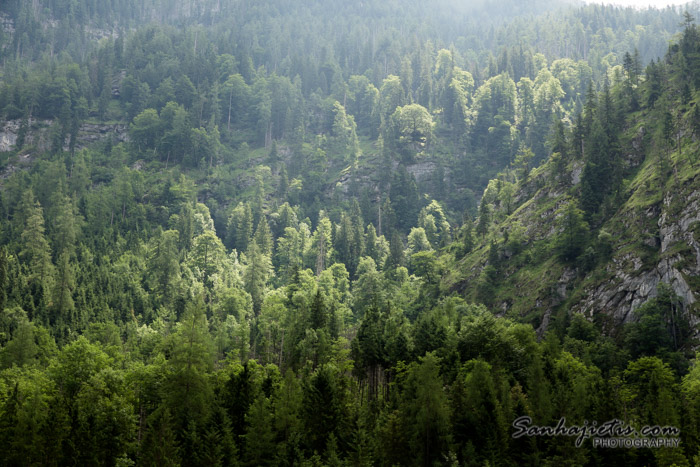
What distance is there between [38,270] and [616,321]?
10369 cm

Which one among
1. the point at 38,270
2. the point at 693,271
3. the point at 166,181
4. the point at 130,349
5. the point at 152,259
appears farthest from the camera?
the point at 166,181

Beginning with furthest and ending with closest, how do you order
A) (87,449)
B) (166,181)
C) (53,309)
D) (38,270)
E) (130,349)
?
(166,181) → (38,270) → (53,309) → (130,349) → (87,449)

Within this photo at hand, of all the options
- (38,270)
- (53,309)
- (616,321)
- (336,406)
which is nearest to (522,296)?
(616,321)

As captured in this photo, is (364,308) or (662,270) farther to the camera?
(364,308)

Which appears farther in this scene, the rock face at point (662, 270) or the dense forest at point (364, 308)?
the rock face at point (662, 270)

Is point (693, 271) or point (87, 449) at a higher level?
point (693, 271)

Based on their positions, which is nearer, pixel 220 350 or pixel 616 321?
pixel 616 321

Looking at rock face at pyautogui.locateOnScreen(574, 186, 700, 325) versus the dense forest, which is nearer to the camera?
the dense forest

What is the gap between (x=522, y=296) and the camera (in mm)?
112125

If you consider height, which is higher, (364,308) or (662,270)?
(662,270)

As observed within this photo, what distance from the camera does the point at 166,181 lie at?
605ft

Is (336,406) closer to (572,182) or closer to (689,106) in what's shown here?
(572,182)

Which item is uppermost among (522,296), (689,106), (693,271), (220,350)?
(689,106)

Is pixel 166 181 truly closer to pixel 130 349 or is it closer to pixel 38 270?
pixel 38 270
